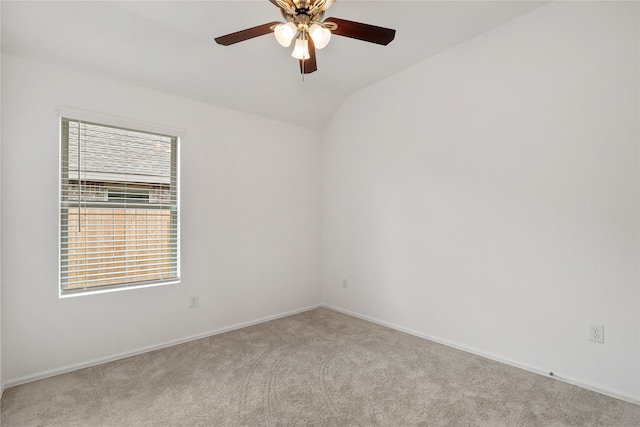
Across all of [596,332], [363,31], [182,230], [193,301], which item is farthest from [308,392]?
[363,31]

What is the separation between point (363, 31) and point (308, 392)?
7.50 feet

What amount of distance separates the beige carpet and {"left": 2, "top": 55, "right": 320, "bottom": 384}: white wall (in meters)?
0.29

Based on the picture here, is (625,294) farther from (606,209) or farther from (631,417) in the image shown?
(631,417)

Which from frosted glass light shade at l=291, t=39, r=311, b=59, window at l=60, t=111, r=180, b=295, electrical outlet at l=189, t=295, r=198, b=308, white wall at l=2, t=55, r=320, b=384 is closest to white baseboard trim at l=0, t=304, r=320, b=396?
white wall at l=2, t=55, r=320, b=384

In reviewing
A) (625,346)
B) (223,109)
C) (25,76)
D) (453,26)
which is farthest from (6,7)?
(625,346)

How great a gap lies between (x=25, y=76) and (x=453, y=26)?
10.8ft

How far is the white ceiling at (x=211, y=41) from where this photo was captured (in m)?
2.15

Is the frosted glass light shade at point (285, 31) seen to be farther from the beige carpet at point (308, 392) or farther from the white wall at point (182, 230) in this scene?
the beige carpet at point (308, 392)

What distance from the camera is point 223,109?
3266 mm

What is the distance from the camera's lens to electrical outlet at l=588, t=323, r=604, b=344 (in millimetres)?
2074

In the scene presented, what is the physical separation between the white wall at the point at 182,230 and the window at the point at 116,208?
0.32ft

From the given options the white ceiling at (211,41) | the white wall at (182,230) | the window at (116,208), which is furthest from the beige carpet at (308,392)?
the white ceiling at (211,41)

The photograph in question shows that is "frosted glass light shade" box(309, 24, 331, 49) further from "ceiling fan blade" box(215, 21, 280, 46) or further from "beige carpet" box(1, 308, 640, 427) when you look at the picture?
"beige carpet" box(1, 308, 640, 427)

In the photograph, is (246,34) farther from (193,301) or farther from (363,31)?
(193,301)
